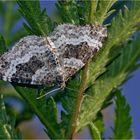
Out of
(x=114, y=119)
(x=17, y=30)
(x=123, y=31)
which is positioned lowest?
(x=114, y=119)

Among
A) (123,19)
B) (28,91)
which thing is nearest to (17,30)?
(28,91)

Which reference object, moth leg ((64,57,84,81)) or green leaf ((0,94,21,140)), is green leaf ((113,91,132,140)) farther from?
green leaf ((0,94,21,140))

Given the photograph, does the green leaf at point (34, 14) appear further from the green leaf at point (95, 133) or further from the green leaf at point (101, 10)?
the green leaf at point (95, 133)

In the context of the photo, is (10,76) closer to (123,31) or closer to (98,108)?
(98,108)

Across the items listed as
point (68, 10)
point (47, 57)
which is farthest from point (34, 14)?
point (47, 57)

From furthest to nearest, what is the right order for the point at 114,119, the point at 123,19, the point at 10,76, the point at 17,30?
the point at 17,30 < the point at 10,76 < the point at 114,119 < the point at 123,19

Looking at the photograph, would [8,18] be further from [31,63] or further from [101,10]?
[101,10]
